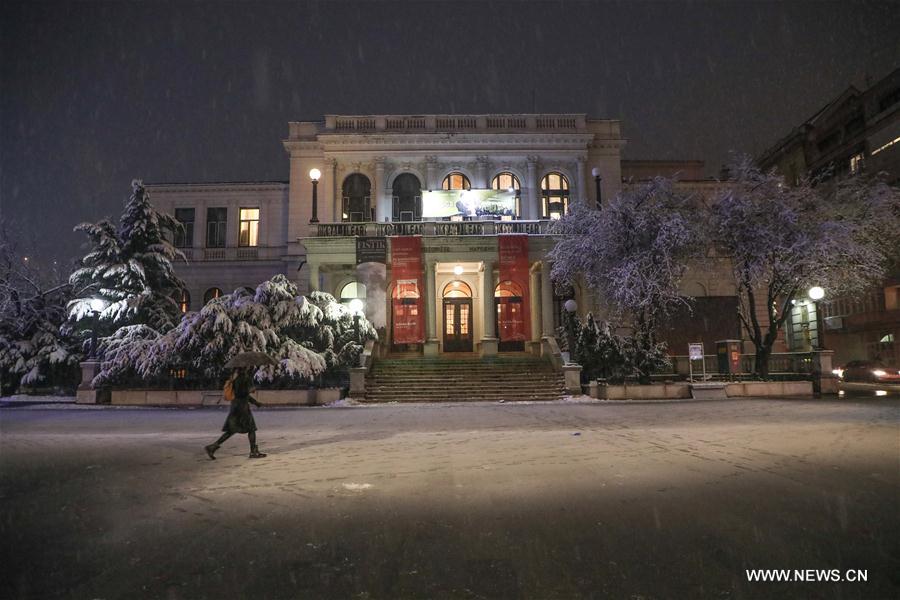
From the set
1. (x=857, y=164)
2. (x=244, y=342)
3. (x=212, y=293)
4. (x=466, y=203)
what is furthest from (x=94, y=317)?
(x=857, y=164)

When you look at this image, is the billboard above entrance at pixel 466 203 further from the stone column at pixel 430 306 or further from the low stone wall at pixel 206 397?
the low stone wall at pixel 206 397

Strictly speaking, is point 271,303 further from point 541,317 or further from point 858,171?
point 858,171

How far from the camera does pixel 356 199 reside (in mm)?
33000

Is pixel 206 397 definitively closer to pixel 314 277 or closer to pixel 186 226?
pixel 314 277

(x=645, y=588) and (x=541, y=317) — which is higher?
(x=541, y=317)

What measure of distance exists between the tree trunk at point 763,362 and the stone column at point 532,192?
46.5 feet

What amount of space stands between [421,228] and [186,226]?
15.9 metres

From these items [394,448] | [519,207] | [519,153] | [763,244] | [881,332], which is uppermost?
[519,153]

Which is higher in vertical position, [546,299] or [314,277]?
[314,277]

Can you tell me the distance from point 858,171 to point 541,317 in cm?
2804

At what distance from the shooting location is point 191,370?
21.3 metres

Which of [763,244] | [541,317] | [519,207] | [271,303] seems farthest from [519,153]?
[271,303]

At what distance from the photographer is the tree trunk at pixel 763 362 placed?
22406 mm

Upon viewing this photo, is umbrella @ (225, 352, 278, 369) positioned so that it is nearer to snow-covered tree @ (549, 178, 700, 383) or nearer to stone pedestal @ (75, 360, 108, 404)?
stone pedestal @ (75, 360, 108, 404)
